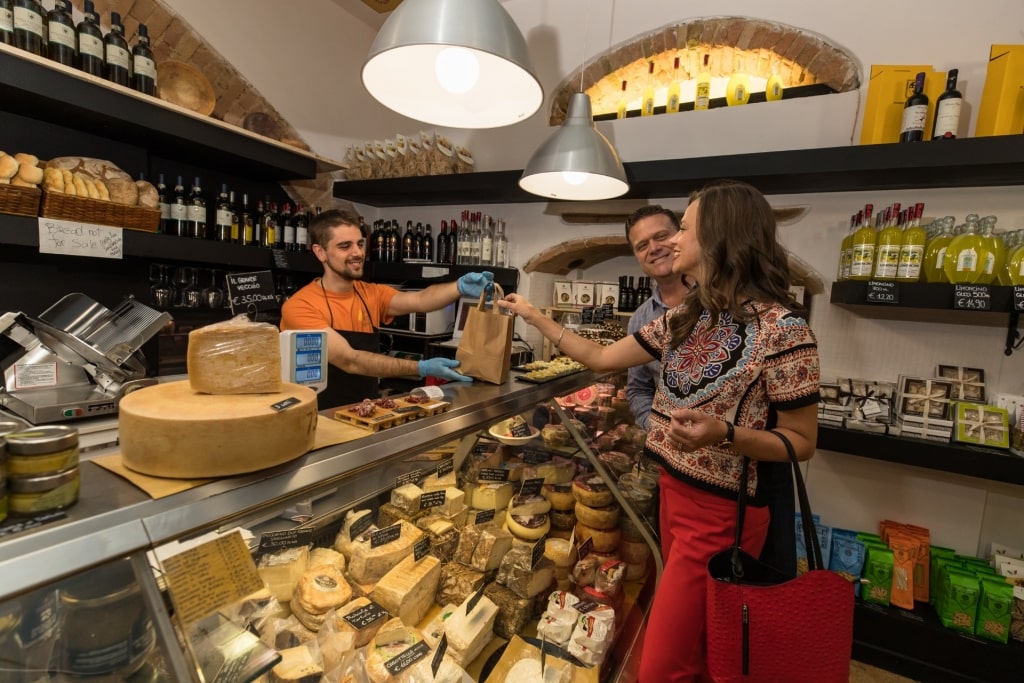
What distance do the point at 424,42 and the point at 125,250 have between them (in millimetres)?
2451

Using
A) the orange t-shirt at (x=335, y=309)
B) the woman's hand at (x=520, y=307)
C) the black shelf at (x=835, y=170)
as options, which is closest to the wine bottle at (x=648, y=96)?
the black shelf at (x=835, y=170)

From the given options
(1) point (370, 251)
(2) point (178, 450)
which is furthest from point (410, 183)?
(2) point (178, 450)

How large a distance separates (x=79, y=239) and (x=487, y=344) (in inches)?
92.6

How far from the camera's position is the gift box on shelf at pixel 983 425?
2.70 m

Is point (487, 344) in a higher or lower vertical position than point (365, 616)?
higher

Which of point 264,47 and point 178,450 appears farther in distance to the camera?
point 264,47

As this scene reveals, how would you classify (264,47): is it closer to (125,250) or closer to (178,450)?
(125,250)

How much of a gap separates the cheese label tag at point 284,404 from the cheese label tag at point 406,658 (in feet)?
2.38

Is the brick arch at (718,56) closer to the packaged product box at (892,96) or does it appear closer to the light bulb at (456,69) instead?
the packaged product box at (892,96)

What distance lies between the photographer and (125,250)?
2.79 meters

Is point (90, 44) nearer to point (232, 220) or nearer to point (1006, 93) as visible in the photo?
point (232, 220)

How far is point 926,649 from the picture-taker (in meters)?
2.76

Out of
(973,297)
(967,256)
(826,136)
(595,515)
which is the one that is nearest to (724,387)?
(595,515)

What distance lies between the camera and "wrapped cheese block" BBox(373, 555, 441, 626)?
130 cm
